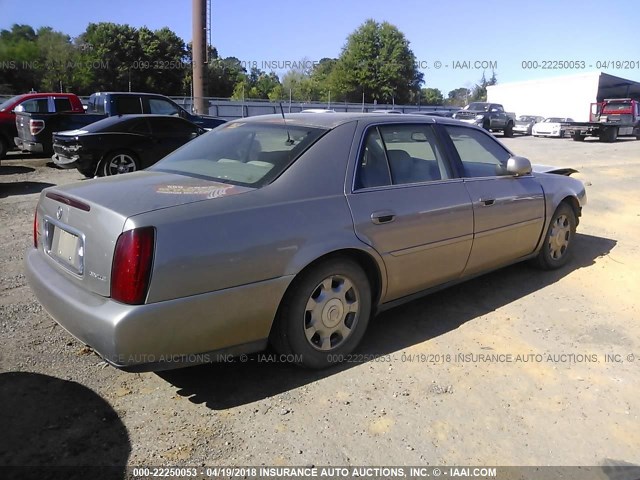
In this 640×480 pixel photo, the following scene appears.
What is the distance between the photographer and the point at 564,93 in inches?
1591

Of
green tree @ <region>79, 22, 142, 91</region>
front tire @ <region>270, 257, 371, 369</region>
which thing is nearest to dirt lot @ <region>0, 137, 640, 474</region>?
front tire @ <region>270, 257, 371, 369</region>

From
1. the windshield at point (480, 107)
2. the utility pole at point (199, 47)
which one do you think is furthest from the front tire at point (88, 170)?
the windshield at point (480, 107)

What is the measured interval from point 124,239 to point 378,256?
→ 1.57m

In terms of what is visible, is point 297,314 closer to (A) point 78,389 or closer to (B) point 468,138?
(A) point 78,389

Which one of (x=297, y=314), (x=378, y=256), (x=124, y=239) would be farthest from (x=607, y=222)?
(x=124, y=239)

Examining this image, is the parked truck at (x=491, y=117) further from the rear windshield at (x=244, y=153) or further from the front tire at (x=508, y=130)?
the rear windshield at (x=244, y=153)

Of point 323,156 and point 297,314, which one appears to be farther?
point 323,156

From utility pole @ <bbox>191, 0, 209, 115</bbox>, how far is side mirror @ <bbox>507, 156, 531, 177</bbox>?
20.0 metres

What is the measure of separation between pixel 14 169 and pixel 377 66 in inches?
2111

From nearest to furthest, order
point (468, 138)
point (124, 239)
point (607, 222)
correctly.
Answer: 1. point (124, 239)
2. point (468, 138)
3. point (607, 222)

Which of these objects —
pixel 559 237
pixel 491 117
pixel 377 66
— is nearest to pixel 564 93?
pixel 491 117

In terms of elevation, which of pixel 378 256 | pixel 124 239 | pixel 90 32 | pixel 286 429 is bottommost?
pixel 286 429

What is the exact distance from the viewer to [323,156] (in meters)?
3.31

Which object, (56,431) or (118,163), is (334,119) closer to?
(56,431)
